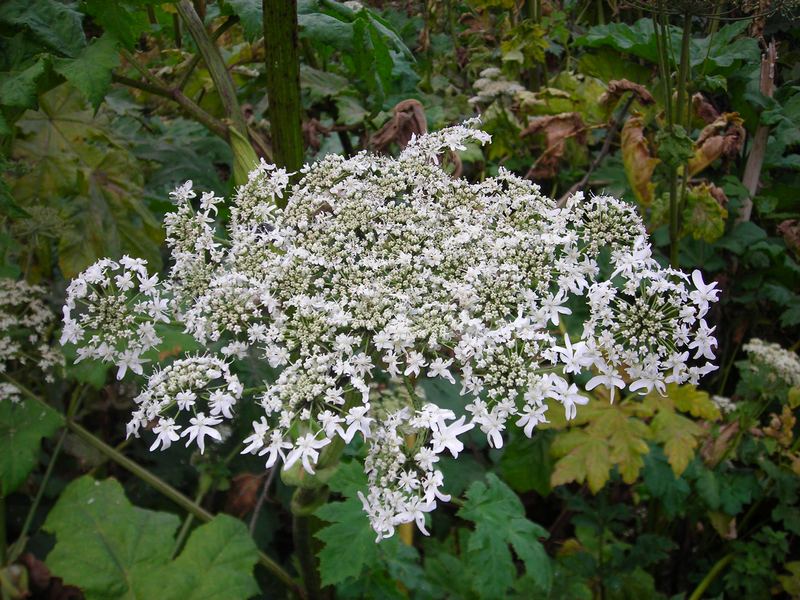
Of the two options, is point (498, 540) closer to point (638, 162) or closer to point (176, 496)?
point (176, 496)

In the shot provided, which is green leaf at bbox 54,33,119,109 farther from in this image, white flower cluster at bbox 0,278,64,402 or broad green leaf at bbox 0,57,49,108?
white flower cluster at bbox 0,278,64,402

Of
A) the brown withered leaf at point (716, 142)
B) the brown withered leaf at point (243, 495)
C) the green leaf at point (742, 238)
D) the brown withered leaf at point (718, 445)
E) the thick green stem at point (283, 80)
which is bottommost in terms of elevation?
the brown withered leaf at point (718, 445)

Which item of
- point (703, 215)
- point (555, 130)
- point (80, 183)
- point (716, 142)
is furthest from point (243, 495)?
point (716, 142)

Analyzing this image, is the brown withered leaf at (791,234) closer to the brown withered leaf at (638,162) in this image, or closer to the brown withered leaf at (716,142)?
the brown withered leaf at (716,142)

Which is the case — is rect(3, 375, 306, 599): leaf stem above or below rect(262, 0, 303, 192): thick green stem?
below

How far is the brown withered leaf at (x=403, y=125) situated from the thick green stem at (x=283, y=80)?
34 cm

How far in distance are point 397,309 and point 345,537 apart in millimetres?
764

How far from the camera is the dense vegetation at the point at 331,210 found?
1.67 metres

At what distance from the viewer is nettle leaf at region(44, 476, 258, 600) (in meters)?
1.74

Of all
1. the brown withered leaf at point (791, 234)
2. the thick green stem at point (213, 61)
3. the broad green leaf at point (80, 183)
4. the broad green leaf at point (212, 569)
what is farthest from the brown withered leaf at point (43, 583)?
the brown withered leaf at point (791, 234)

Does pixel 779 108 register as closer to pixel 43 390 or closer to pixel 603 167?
pixel 603 167

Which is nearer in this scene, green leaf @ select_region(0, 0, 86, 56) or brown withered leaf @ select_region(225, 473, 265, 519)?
green leaf @ select_region(0, 0, 86, 56)

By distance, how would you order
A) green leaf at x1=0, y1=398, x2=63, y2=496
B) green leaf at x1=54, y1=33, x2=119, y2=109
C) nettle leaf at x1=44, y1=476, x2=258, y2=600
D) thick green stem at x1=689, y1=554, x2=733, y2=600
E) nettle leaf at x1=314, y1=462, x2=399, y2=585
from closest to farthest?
green leaf at x1=54, y1=33, x2=119, y2=109 < nettle leaf at x1=314, y1=462, x2=399, y2=585 < nettle leaf at x1=44, y1=476, x2=258, y2=600 < green leaf at x1=0, y1=398, x2=63, y2=496 < thick green stem at x1=689, y1=554, x2=733, y2=600

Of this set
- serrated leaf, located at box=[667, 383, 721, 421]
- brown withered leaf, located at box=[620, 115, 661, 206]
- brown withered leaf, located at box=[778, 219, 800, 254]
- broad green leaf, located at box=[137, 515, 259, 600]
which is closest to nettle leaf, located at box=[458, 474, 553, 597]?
broad green leaf, located at box=[137, 515, 259, 600]
